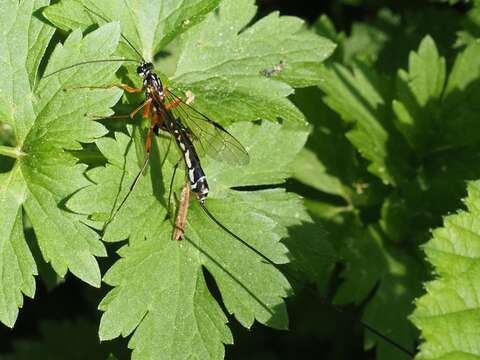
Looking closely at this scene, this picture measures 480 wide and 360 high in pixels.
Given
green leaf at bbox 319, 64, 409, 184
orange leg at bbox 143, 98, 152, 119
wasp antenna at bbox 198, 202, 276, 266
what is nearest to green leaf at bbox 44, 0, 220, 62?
orange leg at bbox 143, 98, 152, 119

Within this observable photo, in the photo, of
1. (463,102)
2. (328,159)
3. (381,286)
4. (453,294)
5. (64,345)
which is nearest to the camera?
(453,294)

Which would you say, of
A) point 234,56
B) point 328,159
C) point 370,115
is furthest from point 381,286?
point 234,56

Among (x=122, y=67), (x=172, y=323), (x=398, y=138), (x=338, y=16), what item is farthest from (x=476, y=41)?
(x=172, y=323)

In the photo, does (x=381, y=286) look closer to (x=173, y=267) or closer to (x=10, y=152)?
(x=173, y=267)

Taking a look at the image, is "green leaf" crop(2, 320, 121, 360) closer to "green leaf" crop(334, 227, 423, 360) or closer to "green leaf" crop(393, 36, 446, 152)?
"green leaf" crop(334, 227, 423, 360)

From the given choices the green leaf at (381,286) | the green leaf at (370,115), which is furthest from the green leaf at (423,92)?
the green leaf at (381,286)

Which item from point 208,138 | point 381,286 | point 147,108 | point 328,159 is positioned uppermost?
point 147,108

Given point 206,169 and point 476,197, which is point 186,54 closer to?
point 206,169
